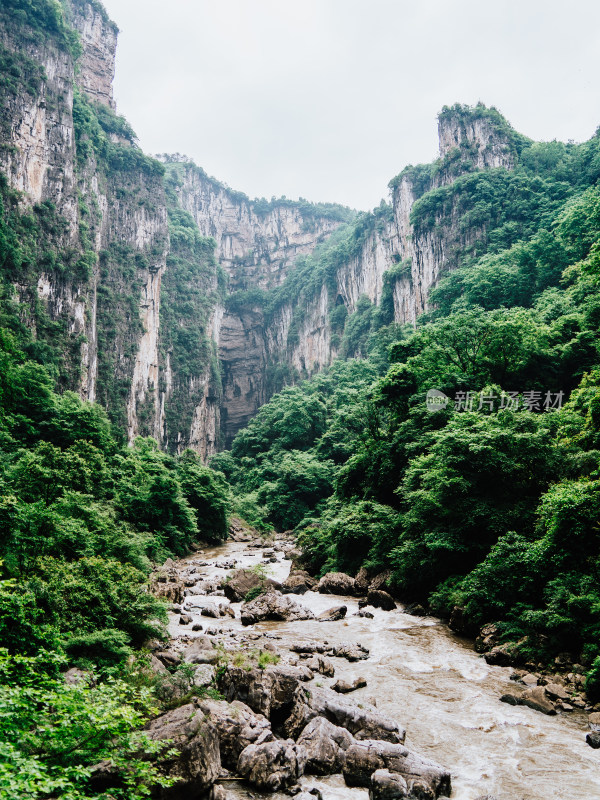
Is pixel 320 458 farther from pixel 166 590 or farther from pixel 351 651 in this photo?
pixel 351 651

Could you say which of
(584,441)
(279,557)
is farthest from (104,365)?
(584,441)

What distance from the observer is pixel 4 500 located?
24.1 ft

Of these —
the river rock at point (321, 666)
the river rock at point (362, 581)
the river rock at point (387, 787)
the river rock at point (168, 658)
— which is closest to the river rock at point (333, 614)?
the river rock at point (362, 581)

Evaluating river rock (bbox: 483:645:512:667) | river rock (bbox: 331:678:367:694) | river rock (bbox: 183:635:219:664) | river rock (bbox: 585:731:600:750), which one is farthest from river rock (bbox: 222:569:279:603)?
river rock (bbox: 585:731:600:750)

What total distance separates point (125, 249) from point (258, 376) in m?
26.5

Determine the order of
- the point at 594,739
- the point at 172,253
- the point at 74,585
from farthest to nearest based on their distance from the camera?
the point at 172,253 < the point at 74,585 < the point at 594,739

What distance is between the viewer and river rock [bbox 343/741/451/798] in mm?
5523

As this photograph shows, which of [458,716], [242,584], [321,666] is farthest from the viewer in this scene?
[242,584]

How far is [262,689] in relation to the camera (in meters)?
6.74

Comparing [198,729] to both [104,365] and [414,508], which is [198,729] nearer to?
[414,508]

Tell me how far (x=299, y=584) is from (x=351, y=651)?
254 inches

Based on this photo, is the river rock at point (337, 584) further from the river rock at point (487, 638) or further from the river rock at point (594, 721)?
the river rock at point (594, 721)

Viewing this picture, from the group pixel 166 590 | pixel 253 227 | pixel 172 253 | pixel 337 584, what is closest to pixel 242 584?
pixel 166 590

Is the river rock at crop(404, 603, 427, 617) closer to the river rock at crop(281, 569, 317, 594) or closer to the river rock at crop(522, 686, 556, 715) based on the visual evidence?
the river rock at crop(281, 569, 317, 594)
